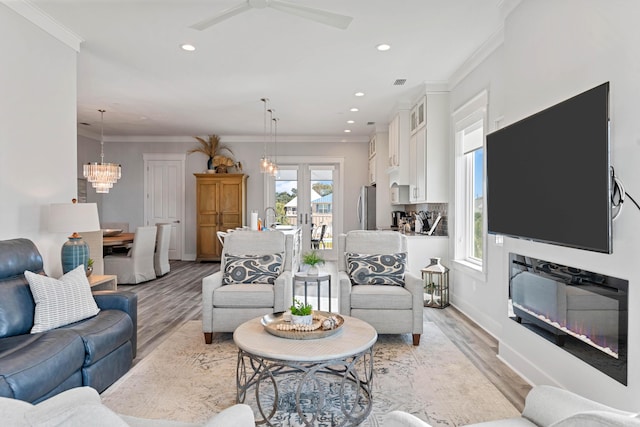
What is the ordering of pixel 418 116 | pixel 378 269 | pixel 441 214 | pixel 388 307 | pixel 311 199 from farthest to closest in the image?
pixel 311 199, pixel 418 116, pixel 441 214, pixel 378 269, pixel 388 307

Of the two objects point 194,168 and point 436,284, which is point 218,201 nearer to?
point 194,168

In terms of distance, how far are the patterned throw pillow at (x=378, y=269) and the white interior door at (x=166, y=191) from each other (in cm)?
623

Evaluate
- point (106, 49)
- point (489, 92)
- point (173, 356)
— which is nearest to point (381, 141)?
point (489, 92)

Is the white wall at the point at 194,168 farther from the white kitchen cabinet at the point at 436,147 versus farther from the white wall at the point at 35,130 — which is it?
the white wall at the point at 35,130

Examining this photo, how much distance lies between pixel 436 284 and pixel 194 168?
6.19 m

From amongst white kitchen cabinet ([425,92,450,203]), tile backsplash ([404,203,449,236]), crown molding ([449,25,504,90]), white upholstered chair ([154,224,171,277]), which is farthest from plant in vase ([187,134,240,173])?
crown molding ([449,25,504,90])

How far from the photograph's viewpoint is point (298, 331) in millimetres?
2461

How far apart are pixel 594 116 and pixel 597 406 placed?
4.35ft

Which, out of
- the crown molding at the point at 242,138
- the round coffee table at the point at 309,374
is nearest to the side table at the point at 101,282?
the round coffee table at the point at 309,374

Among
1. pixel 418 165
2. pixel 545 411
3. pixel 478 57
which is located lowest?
pixel 545 411

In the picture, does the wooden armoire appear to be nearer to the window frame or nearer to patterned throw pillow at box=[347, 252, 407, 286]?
the window frame

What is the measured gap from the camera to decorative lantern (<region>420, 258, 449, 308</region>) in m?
4.88

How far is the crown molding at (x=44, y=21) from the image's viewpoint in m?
3.12

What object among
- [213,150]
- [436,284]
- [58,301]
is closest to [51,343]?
[58,301]
